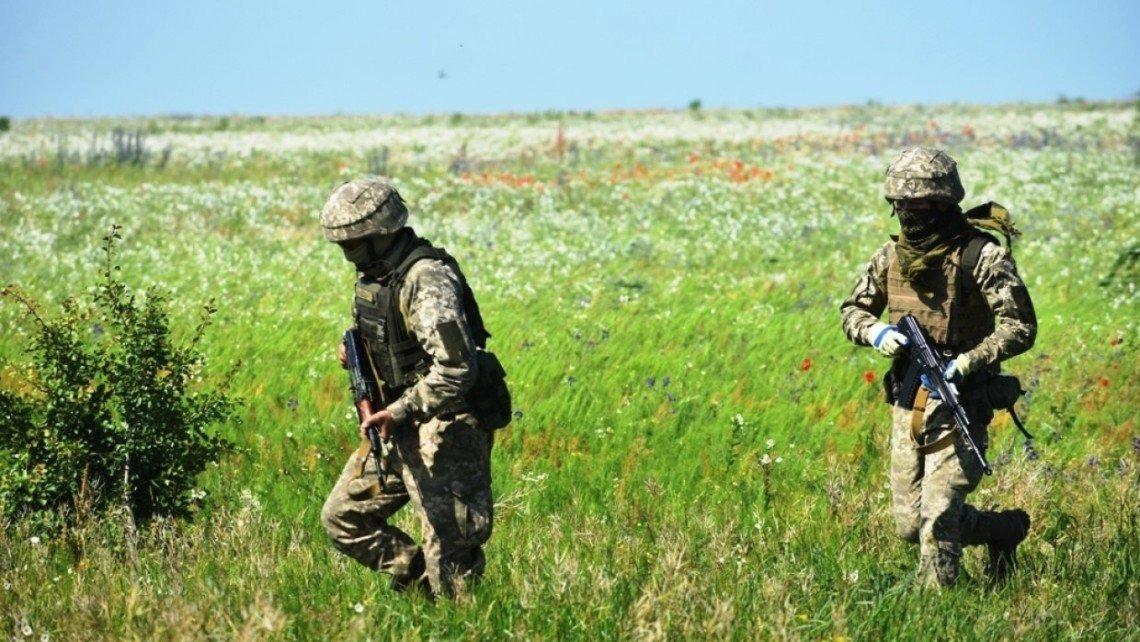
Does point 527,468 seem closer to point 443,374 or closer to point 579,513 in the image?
point 579,513

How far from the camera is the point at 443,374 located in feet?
16.8

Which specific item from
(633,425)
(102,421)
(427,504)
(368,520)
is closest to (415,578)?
(368,520)

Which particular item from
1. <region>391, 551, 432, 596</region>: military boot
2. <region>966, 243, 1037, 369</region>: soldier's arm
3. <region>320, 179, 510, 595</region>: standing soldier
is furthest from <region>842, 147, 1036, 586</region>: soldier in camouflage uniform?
<region>391, 551, 432, 596</region>: military boot

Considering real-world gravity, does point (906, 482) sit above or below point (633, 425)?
above

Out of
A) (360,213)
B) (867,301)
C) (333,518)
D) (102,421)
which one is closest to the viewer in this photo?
(360,213)

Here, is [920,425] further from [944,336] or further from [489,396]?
[489,396]

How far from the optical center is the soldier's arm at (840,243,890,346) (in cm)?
612

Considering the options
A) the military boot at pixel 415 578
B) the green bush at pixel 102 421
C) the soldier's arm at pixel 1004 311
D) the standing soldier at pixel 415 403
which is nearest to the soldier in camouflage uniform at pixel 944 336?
the soldier's arm at pixel 1004 311

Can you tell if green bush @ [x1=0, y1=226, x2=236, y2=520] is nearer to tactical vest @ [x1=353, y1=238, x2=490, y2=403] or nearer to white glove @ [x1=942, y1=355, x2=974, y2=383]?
tactical vest @ [x1=353, y1=238, x2=490, y2=403]

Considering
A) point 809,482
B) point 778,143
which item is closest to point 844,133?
point 778,143

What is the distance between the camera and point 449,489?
5.39 metres

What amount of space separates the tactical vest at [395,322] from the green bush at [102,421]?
1.45 m

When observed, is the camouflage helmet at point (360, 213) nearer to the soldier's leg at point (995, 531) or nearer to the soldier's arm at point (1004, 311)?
the soldier's arm at point (1004, 311)

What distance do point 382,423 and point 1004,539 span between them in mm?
3029
